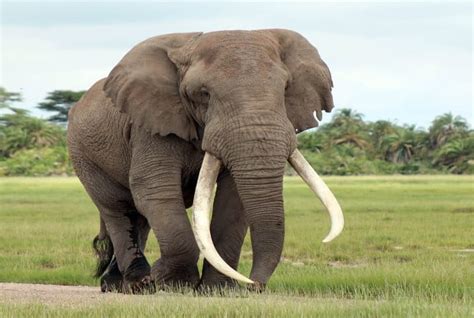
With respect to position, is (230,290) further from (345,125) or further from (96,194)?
(345,125)

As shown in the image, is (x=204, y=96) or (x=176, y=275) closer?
(x=204, y=96)

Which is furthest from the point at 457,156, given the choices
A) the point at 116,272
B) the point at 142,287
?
the point at 142,287

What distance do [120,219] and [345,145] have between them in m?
67.0

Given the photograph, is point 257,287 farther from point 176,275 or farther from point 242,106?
point 242,106

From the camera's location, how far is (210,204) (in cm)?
834

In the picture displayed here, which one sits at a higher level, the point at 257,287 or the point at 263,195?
the point at 263,195

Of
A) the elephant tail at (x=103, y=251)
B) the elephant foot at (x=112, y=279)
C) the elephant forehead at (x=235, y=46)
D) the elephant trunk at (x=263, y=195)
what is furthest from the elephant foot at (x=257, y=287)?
the elephant tail at (x=103, y=251)

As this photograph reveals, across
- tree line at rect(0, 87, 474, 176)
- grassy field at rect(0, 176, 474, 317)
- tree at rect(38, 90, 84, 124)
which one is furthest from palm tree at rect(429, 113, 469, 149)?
grassy field at rect(0, 176, 474, 317)

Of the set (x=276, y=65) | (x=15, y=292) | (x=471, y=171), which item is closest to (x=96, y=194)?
→ (x=15, y=292)

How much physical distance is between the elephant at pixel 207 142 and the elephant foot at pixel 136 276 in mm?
11

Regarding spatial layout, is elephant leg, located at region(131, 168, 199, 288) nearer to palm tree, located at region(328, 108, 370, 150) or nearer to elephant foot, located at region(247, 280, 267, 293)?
elephant foot, located at region(247, 280, 267, 293)

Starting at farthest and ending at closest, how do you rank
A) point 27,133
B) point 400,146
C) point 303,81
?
point 400,146 < point 27,133 < point 303,81

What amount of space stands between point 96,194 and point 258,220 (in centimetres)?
301

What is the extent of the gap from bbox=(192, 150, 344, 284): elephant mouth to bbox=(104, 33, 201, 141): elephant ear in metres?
0.61
